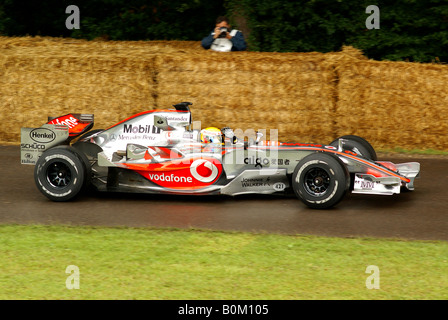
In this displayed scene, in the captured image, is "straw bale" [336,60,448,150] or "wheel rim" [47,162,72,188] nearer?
"wheel rim" [47,162,72,188]

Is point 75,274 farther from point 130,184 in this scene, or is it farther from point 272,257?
point 130,184

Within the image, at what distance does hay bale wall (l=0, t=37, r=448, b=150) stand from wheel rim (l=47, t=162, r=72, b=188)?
409cm

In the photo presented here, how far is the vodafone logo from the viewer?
8.69 meters

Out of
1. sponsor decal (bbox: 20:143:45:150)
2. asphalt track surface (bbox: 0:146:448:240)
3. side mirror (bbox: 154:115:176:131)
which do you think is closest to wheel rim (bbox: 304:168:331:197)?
asphalt track surface (bbox: 0:146:448:240)

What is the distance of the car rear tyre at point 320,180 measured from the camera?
26.6 feet

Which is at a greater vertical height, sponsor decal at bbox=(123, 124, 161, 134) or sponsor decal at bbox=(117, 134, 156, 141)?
sponsor decal at bbox=(123, 124, 161, 134)

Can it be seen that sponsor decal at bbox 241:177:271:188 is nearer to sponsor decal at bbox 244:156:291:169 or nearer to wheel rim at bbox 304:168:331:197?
sponsor decal at bbox 244:156:291:169

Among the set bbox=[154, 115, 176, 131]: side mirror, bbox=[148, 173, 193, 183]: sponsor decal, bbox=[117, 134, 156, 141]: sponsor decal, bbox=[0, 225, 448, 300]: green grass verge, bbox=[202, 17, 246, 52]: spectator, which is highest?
bbox=[202, 17, 246, 52]: spectator

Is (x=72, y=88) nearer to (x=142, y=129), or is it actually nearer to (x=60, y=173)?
(x=142, y=129)

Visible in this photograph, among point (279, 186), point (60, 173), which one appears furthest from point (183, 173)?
point (60, 173)

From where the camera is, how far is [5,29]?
55.4 ft

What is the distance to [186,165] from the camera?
873cm

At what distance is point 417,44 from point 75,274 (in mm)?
11855
